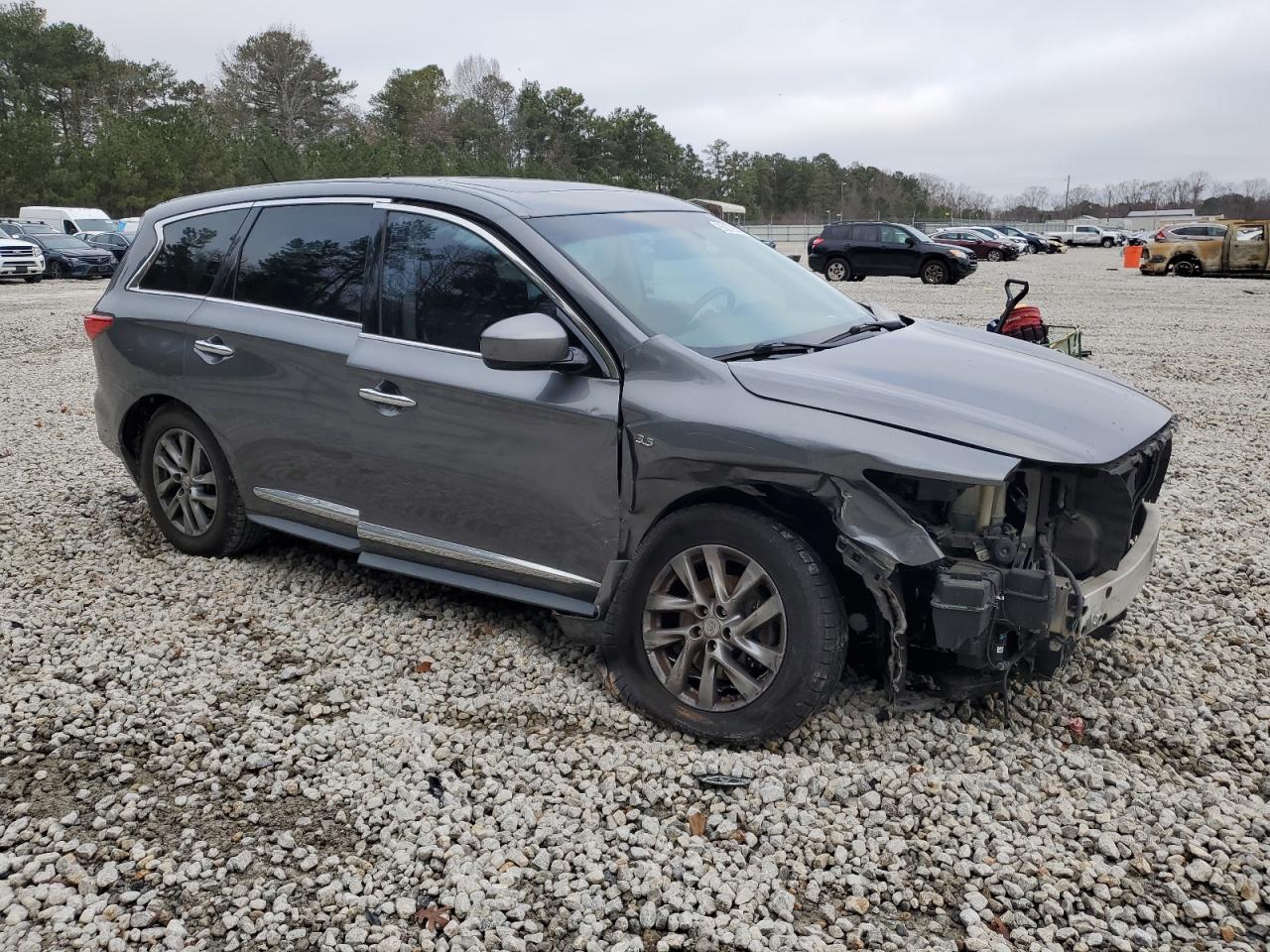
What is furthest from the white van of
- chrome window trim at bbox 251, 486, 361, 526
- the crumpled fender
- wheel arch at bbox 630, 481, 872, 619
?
the crumpled fender

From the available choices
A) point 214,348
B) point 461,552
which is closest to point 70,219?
point 214,348

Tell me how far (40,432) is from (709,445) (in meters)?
7.49

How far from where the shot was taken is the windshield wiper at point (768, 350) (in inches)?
148

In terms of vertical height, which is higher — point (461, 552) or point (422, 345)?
point (422, 345)

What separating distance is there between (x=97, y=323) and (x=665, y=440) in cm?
349

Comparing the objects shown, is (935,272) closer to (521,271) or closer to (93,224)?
(521,271)

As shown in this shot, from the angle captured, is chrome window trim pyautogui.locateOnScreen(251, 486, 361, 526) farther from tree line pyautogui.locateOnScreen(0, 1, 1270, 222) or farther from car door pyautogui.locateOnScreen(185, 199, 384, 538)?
tree line pyautogui.locateOnScreen(0, 1, 1270, 222)

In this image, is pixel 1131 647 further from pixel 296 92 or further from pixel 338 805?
pixel 296 92

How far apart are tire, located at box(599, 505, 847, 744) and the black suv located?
26149 mm

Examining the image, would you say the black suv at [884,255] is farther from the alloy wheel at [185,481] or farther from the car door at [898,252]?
the alloy wheel at [185,481]

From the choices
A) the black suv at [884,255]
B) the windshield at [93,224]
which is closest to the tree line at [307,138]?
the windshield at [93,224]

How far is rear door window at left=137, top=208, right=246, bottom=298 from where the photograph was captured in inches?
203

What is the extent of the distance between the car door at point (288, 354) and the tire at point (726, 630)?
1493 mm

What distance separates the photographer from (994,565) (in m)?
3.29
